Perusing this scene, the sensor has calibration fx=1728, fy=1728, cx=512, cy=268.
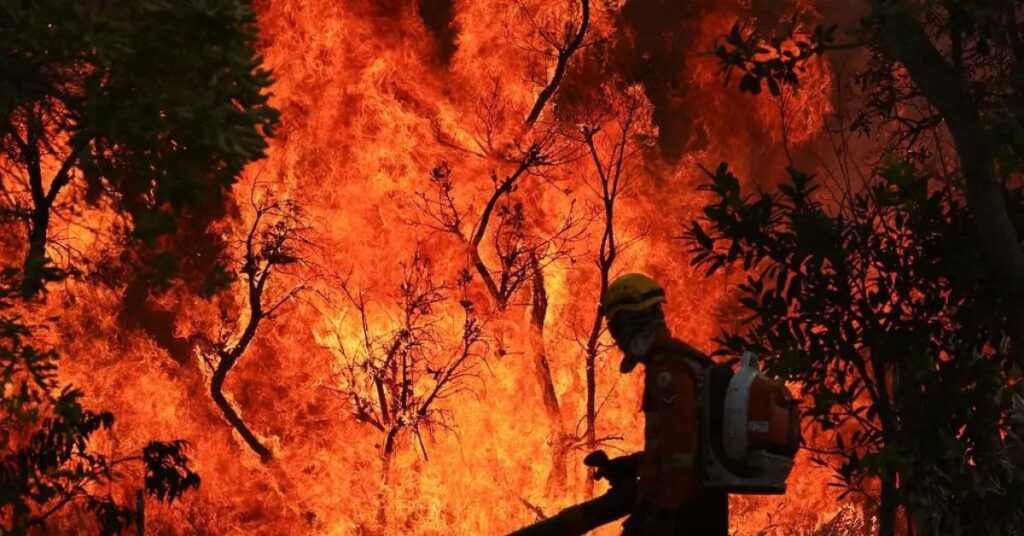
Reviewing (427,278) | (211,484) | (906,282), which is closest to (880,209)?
(906,282)

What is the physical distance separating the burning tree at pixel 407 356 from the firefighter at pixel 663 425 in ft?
59.8

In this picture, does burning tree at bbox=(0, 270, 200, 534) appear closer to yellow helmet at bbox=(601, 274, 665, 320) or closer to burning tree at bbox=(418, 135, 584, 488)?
yellow helmet at bbox=(601, 274, 665, 320)

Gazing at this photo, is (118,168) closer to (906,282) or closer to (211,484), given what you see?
(906,282)

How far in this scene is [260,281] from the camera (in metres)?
26.1

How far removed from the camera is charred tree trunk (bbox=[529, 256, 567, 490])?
27.1m

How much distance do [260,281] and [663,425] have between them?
749 inches


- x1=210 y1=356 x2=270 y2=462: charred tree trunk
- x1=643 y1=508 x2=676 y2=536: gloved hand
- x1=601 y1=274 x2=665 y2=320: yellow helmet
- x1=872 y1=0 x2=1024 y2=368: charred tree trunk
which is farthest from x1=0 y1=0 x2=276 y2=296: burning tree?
x1=210 y1=356 x2=270 y2=462: charred tree trunk

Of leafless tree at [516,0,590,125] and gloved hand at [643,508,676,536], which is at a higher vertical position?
leafless tree at [516,0,590,125]

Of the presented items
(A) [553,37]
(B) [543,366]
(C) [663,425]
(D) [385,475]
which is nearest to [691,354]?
(C) [663,425]

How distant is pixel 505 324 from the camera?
2733 cm

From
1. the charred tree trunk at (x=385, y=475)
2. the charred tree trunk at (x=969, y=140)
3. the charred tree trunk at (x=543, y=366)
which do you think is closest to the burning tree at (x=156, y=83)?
the charred tree trunk at (x=969, y=140)

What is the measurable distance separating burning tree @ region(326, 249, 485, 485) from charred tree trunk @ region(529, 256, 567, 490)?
984 mm

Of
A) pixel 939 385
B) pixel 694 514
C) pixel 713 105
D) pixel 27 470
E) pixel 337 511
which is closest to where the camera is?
pixel 694 514

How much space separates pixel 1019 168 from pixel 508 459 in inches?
643
